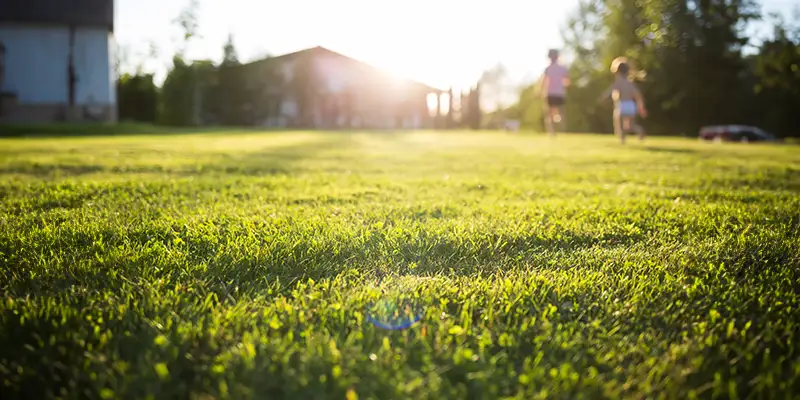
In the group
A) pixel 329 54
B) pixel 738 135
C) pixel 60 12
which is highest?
pixel 329 54

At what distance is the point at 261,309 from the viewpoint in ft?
6.49

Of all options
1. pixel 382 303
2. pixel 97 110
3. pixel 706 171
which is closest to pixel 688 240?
pixel 382 303

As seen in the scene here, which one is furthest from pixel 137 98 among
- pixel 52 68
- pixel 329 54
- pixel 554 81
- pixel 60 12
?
pixel 554 81

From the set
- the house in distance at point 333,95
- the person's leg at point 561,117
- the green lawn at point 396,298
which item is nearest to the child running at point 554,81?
the person's leg at point 561,117

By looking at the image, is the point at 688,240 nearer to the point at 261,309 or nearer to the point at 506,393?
the point at 506,393

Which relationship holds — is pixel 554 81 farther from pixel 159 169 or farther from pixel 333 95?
pixel 333 95

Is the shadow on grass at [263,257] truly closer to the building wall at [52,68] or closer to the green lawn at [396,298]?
the green lawn at [396,298]

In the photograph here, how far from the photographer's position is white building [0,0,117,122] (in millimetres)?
30297

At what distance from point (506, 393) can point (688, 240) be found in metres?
1.96

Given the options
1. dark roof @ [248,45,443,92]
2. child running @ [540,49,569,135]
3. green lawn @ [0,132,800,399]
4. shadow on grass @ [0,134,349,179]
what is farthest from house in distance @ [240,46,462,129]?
green lawn @ [0,132,800,399]

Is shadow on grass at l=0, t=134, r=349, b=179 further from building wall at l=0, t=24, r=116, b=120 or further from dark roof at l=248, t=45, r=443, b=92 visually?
dark roof at l=248, t=45, r=443, b=92

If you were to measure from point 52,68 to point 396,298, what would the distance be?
35.4m

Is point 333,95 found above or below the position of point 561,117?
above

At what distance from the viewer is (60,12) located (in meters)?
30.9
